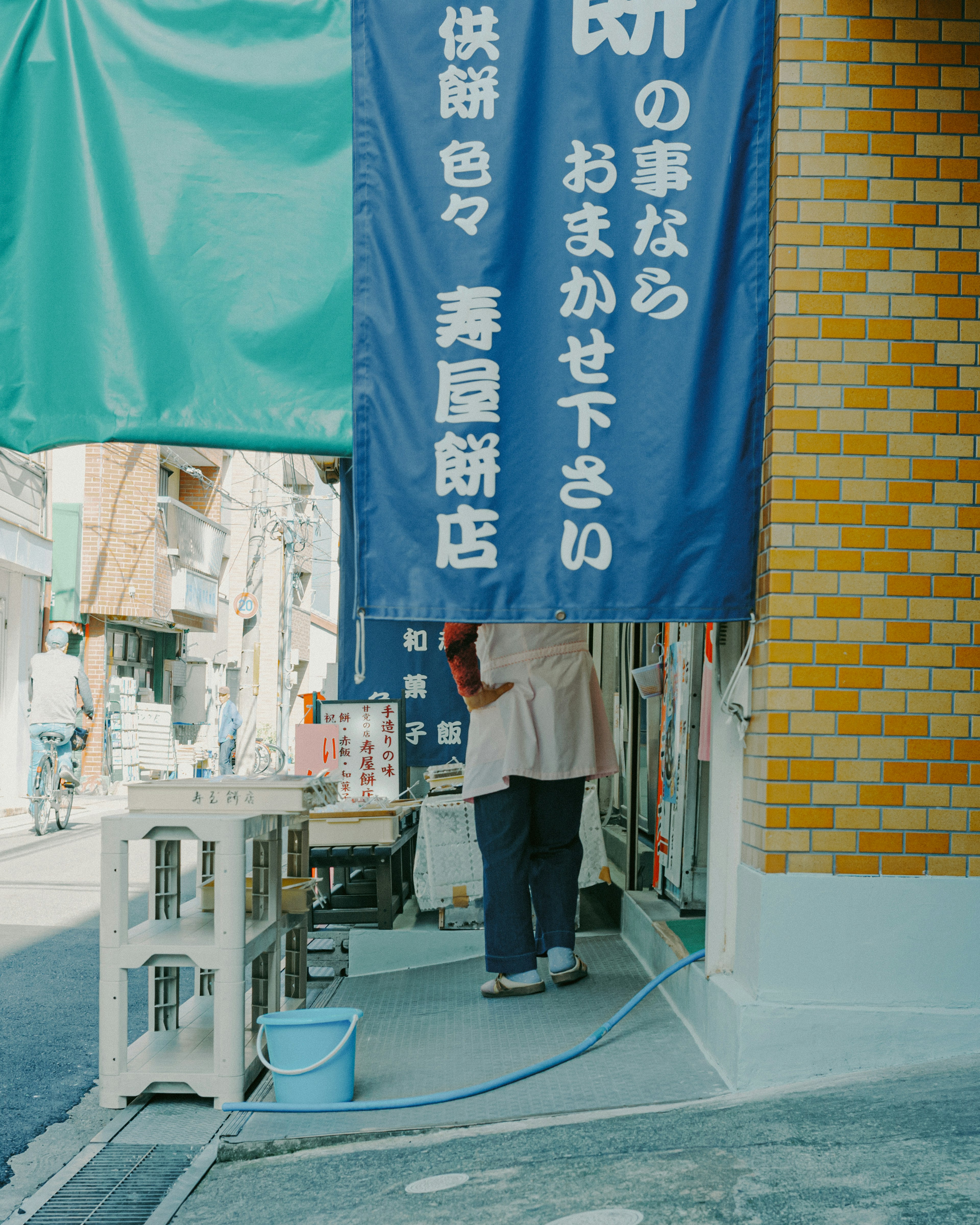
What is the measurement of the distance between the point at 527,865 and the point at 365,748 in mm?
2485

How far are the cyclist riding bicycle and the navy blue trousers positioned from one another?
9164mm

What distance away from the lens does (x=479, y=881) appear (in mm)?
6004

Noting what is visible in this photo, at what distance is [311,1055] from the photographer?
351cm

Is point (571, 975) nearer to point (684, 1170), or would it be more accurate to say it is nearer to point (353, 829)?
point (353, 829)

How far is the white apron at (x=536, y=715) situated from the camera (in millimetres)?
4934

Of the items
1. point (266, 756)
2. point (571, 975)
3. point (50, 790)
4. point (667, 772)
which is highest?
point (667, 772)

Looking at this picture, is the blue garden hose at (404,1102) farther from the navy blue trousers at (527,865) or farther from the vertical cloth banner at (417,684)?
the vertical cloth banner at (417,684)

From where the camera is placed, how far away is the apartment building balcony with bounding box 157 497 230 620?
23469mm

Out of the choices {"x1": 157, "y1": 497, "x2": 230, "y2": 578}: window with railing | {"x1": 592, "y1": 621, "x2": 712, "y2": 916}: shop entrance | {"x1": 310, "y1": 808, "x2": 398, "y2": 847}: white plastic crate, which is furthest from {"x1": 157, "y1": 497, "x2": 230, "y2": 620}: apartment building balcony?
{"x1": 310, "y1": 808, "x2": 398, "y2": 847}: white plastic crate

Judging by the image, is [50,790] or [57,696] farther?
[57,696]

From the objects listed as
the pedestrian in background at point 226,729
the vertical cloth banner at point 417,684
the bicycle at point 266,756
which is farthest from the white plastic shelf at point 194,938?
the bicycle at point 266,756

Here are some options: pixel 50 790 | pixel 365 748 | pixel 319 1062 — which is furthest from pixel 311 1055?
pixel 50 790

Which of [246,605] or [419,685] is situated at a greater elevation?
[246,605]

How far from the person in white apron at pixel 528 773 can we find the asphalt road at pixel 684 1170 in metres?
1.62
